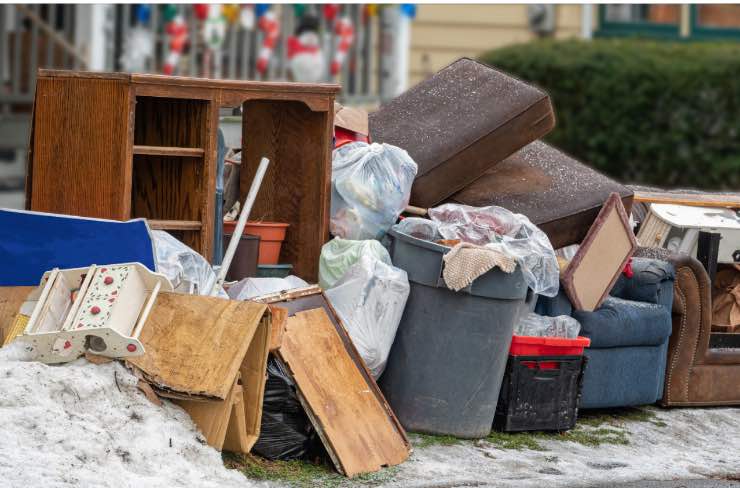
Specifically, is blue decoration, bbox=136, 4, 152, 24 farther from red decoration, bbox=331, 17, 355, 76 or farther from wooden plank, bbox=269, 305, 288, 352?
wooden plank, bbox=269, 305, 288, 352

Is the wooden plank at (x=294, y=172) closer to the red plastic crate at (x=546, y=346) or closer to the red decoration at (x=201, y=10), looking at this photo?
the red plastic crate at (x=546, y=346)

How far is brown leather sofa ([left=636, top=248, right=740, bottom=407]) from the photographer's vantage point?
6.84 meters

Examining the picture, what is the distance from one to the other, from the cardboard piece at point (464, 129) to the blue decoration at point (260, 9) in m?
7.10

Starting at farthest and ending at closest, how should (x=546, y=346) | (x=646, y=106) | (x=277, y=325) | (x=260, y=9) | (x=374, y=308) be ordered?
(x=646, y=106)
(x=260, y=9)
(x=546, y=346)
(x=374, y=308)
(x=277, y=325)

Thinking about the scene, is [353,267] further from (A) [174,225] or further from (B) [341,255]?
(A) [174,225]

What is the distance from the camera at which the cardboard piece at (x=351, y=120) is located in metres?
6.72

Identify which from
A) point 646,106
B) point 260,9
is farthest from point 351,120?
point 646,106

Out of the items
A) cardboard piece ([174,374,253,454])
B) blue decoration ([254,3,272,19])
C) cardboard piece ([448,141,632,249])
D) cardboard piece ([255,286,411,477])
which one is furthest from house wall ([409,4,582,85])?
cardboard piece ([174,374,253,454])

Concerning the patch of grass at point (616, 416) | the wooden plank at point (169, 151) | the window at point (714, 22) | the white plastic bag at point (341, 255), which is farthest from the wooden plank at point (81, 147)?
the window at point (714, 22)

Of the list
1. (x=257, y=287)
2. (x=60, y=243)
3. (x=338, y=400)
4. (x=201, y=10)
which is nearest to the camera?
(x=338, y=400)

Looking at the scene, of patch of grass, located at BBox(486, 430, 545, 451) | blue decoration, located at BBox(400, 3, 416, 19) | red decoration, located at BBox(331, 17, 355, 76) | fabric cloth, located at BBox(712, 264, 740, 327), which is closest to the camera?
patch of grass, located at BBox(486, 430, 545, 451)

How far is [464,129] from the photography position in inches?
264

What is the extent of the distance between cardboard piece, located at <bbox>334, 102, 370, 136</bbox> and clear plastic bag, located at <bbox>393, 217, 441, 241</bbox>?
0.77 metres

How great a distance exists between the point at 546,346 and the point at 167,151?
1903 millimetres
